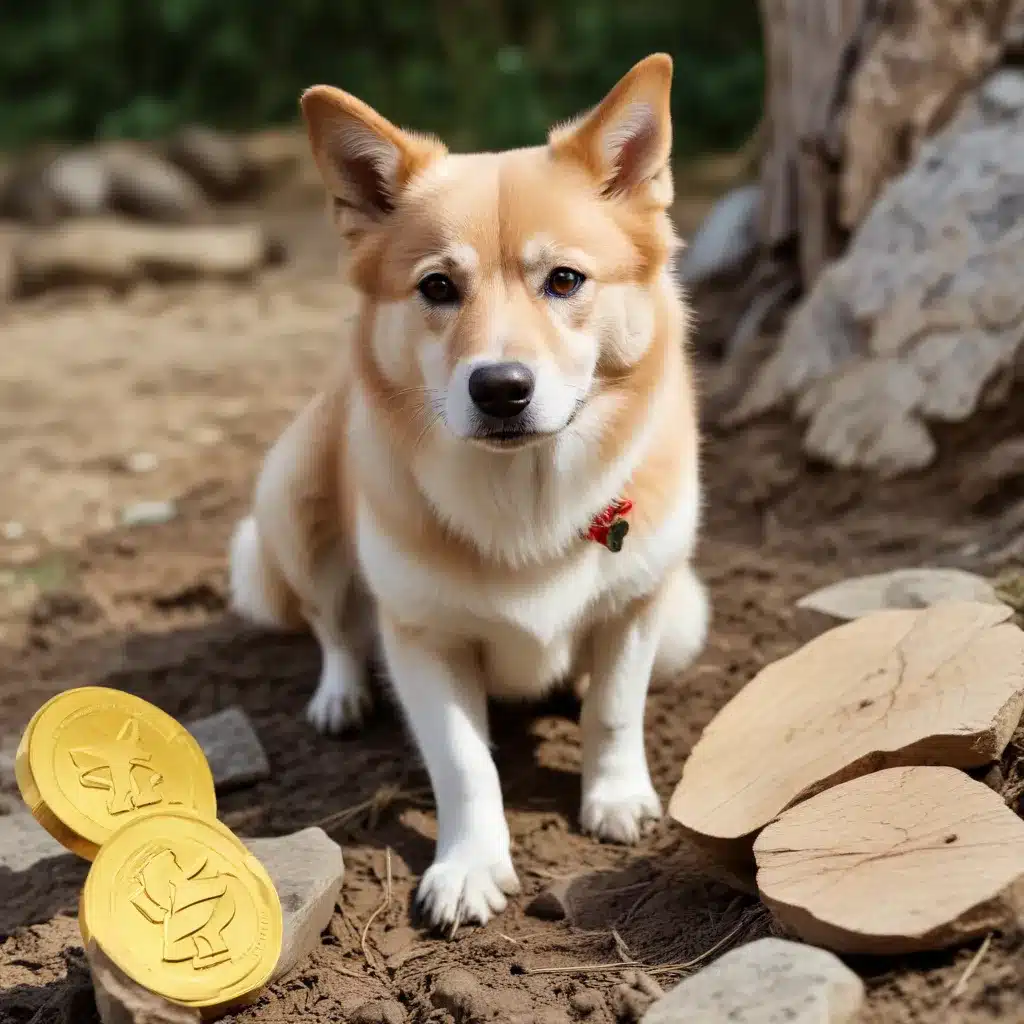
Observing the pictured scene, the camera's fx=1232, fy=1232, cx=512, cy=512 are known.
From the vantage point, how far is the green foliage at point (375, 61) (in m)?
9.18

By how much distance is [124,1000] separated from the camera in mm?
1982

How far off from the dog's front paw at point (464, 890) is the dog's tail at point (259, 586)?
4.14 feet

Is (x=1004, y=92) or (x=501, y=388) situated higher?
(x=1004, y=92)

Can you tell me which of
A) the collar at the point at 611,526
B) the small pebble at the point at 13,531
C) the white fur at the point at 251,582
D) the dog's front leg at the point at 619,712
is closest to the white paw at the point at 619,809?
the dog's front leg at the point at 619,712

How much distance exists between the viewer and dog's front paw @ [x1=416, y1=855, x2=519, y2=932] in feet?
8.18

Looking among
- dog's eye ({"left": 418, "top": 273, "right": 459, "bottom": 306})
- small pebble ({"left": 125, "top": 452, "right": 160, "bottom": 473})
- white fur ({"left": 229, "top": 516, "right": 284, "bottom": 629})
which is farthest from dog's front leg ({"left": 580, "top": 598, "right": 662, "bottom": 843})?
small pebble ({"left": 125, "top": 452, "right": 160, "bottom": 473})

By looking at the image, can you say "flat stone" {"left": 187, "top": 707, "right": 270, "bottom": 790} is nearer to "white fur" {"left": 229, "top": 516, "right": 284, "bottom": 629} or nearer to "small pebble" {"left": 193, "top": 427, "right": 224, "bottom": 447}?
"white fur" {"left": 229, "top": 516, "right": 284, "bottom": 629}

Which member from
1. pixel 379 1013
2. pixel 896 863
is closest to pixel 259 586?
pixel 379 1013

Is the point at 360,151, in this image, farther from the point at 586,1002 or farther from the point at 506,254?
the point at 586,1002

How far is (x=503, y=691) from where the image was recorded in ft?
9.77

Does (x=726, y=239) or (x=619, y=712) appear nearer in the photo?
(x=619, y=712)

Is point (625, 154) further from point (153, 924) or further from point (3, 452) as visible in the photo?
point (3, 452)

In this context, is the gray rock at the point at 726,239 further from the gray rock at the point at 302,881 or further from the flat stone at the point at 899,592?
the gray rock at the point at 302,881

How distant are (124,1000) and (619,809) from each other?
3.89 feet
